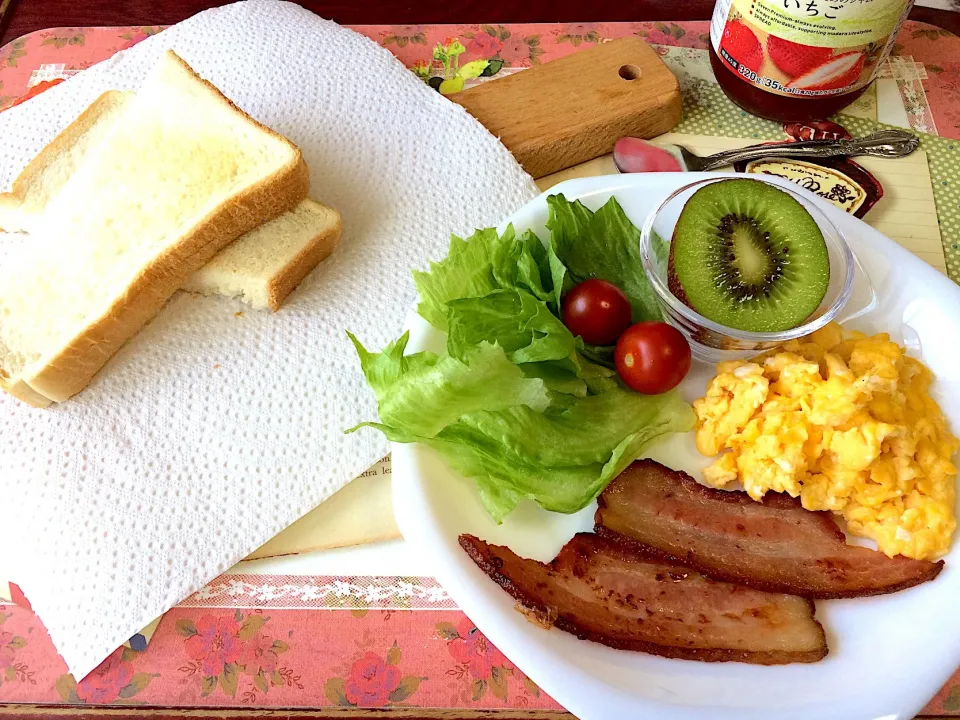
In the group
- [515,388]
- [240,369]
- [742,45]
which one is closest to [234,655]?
[240,369]

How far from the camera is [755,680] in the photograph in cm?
109

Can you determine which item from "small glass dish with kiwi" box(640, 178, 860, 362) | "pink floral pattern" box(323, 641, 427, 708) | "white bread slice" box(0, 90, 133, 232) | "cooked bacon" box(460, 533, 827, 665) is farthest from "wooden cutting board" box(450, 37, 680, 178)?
"pink floral pattern" box(323, 641, 427, 708)

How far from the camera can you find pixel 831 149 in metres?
1.76

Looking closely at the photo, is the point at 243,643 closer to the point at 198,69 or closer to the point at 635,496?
the point at 635,496

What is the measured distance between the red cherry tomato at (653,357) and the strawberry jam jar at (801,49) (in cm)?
76

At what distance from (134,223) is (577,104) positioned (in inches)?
41.1

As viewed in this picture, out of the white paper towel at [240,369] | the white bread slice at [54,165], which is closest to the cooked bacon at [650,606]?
the white paper towel at [240,369]

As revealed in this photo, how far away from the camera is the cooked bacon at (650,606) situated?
1094 mm

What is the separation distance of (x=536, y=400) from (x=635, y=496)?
0.79ft

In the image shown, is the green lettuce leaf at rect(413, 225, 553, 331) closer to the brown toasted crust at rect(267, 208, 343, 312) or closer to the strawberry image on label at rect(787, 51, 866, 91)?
the brown toasted crust at rect(267, 208, 343, 312)

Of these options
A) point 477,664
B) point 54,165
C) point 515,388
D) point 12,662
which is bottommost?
point 477,664

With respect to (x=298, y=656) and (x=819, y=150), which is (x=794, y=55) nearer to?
(x=819, y=150)

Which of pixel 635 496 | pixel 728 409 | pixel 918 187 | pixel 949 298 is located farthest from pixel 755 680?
pixel 918 187

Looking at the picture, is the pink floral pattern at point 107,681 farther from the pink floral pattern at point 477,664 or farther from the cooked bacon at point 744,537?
the cooked bacon at point 744,537
